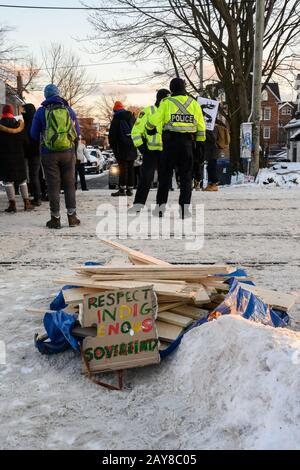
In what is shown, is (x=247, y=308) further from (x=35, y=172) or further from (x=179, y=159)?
(x=35, y=172)

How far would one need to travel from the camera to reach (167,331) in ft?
9.62

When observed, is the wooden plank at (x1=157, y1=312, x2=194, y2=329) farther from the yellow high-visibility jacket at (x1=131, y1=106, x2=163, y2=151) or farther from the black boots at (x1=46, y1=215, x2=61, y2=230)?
the yellow high-visibility jacket at (x1=131, y1=106, x2=163, y2=151)

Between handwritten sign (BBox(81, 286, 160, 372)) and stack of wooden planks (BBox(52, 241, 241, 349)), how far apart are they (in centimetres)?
13

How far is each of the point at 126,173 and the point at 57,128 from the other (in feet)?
14.2

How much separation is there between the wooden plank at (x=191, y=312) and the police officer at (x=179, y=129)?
4988 millimetres

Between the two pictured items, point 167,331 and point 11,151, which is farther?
point 11,151

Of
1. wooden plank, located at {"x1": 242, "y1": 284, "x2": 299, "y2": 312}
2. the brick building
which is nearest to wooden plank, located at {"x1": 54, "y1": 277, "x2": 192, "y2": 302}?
wooden plank, located at {"x1": 242, "y1": 284, "x2": 299, "y2": 312}

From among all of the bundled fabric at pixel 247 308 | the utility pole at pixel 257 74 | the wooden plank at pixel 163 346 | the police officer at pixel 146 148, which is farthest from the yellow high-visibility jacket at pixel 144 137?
the utility pole at pixel 257 74

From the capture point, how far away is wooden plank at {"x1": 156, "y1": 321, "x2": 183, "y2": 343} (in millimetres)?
2875

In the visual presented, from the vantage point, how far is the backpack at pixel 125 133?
35.3 feet

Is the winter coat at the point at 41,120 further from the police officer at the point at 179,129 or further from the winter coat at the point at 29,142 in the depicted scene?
the winter coat at the point at 29,142

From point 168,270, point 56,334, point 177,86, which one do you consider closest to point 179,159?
point 177,86

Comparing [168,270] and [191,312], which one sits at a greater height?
[168,270]

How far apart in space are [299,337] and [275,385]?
1.63 ft
